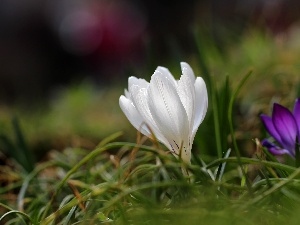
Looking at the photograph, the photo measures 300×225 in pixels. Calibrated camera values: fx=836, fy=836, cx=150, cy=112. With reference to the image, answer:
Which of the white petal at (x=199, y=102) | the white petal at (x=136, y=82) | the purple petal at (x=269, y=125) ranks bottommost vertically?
the purple petal at (x=269, y=125)

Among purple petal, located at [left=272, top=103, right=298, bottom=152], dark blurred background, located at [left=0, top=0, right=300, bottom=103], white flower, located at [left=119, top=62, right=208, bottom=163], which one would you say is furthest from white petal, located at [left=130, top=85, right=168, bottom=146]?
dark blurred background, located at [left=0, top=0, right=300, bottom=103]

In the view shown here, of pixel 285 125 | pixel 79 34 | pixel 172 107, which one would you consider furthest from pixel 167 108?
pixel 79 34

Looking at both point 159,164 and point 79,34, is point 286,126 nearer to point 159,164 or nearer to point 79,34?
point 159,164

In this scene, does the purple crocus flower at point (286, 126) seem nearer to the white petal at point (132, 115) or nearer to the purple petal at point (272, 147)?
the purple petal at point (272, 147)

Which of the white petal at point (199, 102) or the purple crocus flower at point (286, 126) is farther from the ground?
the white petal at point (199, 102)

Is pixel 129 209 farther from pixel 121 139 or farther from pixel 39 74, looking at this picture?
pixel 39 74

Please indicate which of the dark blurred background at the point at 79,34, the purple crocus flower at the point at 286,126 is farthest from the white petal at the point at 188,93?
the dark blurred background at the point at 79,34
